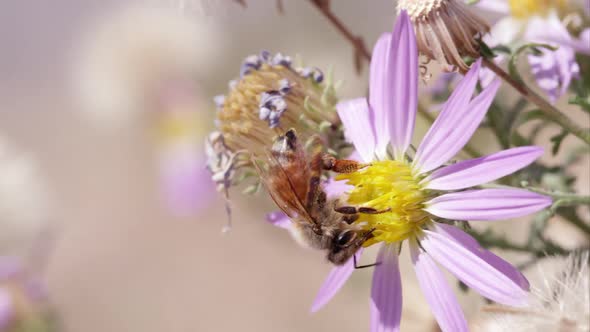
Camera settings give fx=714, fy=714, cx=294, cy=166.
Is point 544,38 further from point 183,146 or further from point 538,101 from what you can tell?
point 183,146

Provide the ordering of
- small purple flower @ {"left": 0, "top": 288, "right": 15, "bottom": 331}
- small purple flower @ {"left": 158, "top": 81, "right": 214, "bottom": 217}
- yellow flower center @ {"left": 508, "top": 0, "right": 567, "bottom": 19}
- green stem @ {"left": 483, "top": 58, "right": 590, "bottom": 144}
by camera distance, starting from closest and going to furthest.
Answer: green stem @ {"left": 483, "top": 58, "right": 590, "bottom": 144}, yellow flower center @ {"left": 508, "top": 0, "right": 567, "bottom": 19}, small purple flower @ {"left": 0, "top": 288, "right": 15, "bottom": 331}, small purple flower @ {"left": 158, "top": 81, "right": 214, "bottom": 217}

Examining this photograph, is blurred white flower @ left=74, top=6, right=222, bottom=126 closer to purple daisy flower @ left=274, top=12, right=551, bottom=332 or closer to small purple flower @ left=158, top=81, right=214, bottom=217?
small purple flower @ left=158, top=81, right=214, bottom=217

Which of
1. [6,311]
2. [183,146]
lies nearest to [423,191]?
[6,311]

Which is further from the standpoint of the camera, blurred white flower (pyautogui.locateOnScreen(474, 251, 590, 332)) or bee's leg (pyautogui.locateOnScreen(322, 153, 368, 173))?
bee's leg (pyautogui.locateOnScreen(322, 153, 368, 173))

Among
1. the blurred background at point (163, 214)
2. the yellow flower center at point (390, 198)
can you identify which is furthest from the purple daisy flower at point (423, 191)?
the blurred background at point (163, 214)

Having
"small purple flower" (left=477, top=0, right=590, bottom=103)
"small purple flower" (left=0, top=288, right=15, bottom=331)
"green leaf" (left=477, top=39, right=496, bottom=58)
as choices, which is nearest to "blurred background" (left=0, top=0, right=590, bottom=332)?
"small purple flower" (left=0, top=288, right=15, bottom=331)

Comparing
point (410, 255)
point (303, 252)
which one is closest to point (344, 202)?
point (410, 255)

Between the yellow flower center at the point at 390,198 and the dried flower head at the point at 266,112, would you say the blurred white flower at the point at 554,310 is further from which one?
the dried flower head at the point at 266,112

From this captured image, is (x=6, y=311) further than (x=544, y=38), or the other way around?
(x=6, y=311)
